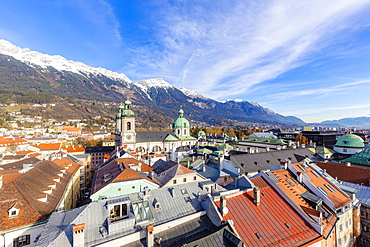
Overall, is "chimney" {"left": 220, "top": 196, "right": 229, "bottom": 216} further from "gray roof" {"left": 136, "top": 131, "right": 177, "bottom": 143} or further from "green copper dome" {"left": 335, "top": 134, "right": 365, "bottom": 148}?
"green copper dome" {"left": 335, "top": 134, "right": 365, "bottom": 148}

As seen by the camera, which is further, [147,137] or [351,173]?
[147,137]

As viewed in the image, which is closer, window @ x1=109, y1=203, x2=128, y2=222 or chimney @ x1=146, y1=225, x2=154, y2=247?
chimney @ x1=146, y1=225, x2=154, y2=247

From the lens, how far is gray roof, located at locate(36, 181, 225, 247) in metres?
11.0

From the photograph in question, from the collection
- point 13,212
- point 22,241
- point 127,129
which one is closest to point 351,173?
point 22,241

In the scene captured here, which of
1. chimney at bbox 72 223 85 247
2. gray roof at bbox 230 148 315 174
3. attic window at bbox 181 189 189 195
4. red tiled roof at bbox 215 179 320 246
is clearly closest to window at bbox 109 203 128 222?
chimney at bbox 72 223 85 247

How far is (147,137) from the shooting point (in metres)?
71.5

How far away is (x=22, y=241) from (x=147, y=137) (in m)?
56.4

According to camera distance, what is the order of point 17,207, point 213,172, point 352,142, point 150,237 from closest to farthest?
point 150,237 < point 17,207 < point 213,172 < point 352,142

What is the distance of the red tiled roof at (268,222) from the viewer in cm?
1220

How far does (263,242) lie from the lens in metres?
11.9

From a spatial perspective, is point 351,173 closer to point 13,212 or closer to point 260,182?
point 260,182

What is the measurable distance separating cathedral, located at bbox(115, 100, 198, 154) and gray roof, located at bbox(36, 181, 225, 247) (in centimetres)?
4143

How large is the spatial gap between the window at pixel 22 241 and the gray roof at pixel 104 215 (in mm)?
4533

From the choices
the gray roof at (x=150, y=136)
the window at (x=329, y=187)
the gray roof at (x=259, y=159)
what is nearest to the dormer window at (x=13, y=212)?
the gray roof at (x=259, y=159)
